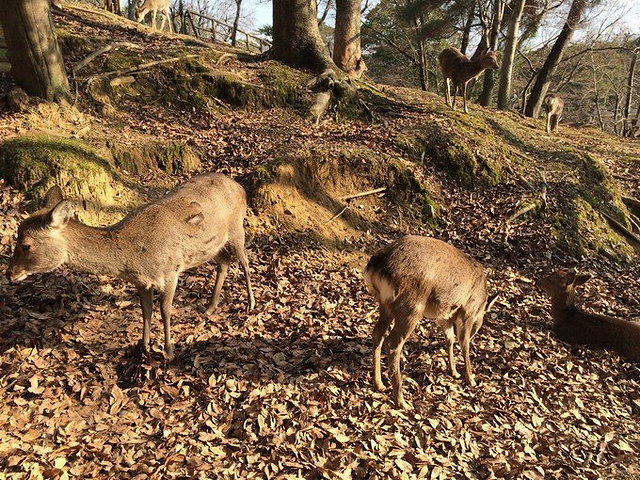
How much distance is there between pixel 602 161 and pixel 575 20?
6.85 meters

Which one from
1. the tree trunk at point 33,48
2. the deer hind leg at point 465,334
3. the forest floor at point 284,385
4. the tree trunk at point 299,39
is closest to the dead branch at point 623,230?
the forest floor at point 284,385

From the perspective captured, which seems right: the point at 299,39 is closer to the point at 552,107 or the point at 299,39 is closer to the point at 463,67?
the point at 463,67

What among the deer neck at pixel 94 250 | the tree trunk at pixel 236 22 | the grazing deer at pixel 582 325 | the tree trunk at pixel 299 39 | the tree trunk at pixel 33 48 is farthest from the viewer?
the tree trunk at pixel 236 22

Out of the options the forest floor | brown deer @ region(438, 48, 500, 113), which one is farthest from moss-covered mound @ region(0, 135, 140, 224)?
brown deer @ region(438, 48, 500, 113)

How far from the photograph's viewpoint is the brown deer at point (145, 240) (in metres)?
3.92

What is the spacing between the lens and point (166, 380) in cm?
462

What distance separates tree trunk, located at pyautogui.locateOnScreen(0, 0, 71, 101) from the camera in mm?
7039

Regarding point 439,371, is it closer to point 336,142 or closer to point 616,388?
point 616,388

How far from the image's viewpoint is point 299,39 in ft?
39.4

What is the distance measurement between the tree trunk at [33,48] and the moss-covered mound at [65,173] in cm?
154

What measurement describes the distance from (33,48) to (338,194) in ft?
19.4

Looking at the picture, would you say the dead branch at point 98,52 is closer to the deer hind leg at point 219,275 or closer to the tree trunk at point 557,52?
the deer hind leg at point 219,275

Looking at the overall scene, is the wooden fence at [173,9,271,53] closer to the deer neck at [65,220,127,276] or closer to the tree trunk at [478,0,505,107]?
the tree trunk at [478,0,505,107]

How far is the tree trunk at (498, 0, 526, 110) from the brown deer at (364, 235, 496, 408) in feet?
47.1
